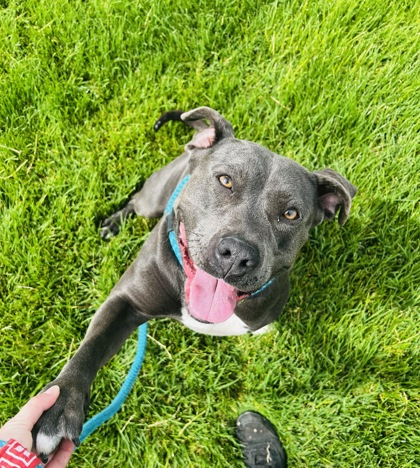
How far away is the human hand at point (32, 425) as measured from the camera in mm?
2328

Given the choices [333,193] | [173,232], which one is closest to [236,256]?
[173,232]

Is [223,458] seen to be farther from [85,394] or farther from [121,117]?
[121,117]

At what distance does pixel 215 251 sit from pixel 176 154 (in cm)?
190

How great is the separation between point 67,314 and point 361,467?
234 cm

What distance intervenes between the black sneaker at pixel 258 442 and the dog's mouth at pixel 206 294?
4.08 ft

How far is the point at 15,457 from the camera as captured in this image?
2066 millimetres

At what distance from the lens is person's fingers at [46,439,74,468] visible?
2.60 m

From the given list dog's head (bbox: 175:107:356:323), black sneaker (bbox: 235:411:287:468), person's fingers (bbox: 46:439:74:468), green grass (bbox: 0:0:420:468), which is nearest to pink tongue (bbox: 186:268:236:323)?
dog's head (bbox: 175:107:356:323)

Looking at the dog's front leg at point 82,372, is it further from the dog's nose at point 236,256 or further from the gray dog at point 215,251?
the dog's nose at point 236,256

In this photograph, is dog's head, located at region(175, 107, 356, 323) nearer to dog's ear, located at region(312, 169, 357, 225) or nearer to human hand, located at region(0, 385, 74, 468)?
dog's ear, located at region(312, 169, 357, 225)

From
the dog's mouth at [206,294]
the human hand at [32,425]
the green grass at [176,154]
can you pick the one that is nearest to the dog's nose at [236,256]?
the dog's mouth at [206,294]

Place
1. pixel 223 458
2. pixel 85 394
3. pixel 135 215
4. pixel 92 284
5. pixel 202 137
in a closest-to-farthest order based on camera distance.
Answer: pixel 85 394 < pixel 202 137 < pixel 223 458 < pixel 92 284 < pixel 135 215

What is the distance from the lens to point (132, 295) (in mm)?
3176

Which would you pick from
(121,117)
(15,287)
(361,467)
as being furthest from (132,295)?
(361,467)
